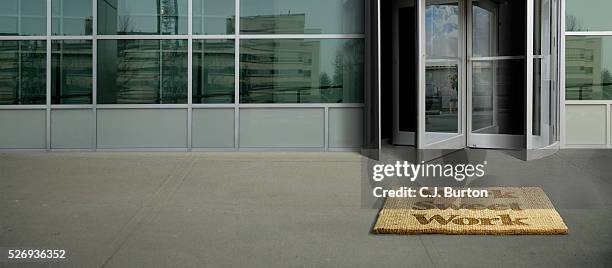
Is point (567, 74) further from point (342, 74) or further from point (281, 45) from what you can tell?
point (281, 45)

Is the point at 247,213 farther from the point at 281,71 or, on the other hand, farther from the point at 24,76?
the point at 24,76

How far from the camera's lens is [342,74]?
1198 centimetres

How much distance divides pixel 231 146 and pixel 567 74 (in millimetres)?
5654

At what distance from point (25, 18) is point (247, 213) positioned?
6.41 m

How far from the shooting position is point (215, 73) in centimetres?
1192

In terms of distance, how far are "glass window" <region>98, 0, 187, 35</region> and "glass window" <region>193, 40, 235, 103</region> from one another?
1.75 feet

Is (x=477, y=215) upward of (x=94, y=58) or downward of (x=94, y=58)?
downward

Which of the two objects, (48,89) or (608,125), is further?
(608,125)

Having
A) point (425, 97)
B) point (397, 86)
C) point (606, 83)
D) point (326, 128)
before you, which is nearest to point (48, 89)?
point (326, 128)

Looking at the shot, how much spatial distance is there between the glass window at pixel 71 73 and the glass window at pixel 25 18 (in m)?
0.38

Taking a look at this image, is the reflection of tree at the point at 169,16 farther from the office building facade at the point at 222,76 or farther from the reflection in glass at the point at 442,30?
the reflection in glass at the point at 442,30

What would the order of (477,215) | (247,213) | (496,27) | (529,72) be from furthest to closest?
(496,27) → (529,72) → (247,213) → (477,215)

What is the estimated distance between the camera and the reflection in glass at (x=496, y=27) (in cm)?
1203

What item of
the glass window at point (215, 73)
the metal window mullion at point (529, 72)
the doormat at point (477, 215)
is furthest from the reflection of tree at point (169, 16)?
the metal window mullion at point (529, 72)
